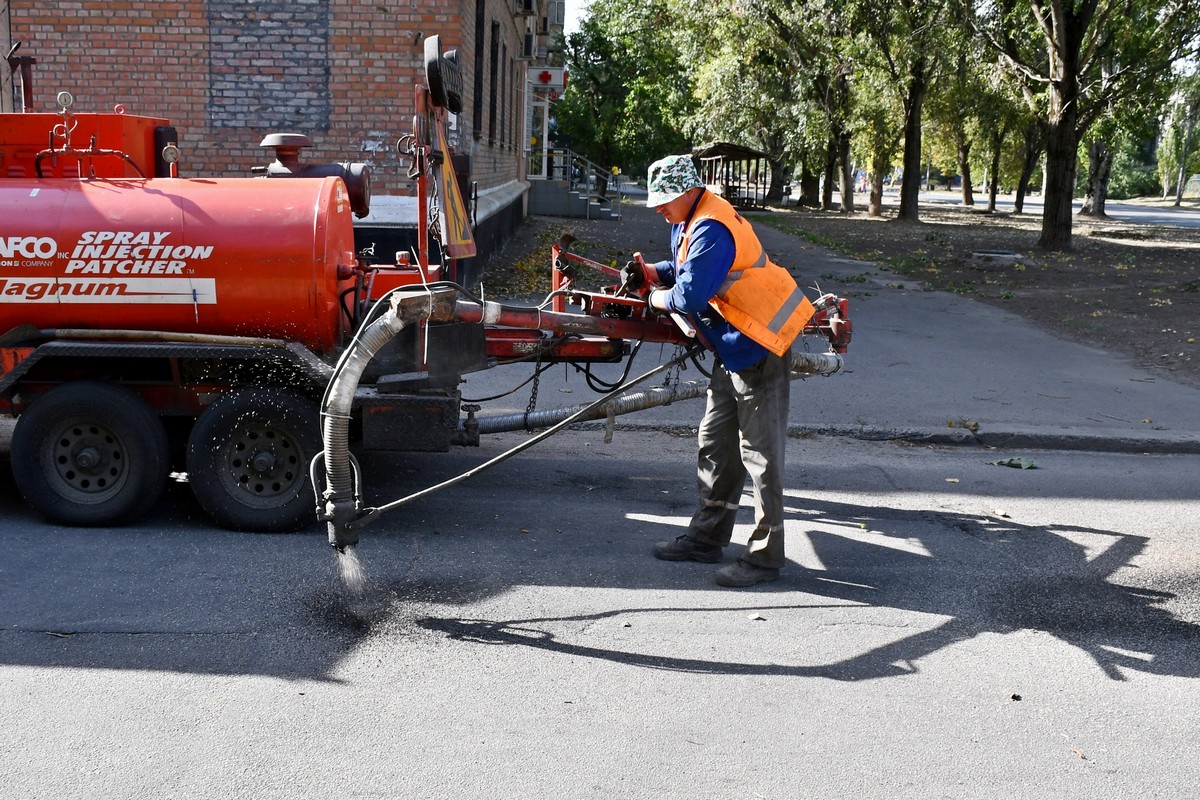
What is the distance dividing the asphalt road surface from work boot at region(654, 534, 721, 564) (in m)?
0.14

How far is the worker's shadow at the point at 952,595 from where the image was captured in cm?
448

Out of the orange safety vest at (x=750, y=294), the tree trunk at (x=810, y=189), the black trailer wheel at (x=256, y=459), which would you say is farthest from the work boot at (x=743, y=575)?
the tree trunk at (x=810, y=189)

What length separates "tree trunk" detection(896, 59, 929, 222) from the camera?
32406mm

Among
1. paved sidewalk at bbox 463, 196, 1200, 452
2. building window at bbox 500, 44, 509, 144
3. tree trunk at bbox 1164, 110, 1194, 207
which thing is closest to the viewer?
paved sidewalk at bbox 463, 196, 1200, 452

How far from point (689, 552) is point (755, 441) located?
2.34ft

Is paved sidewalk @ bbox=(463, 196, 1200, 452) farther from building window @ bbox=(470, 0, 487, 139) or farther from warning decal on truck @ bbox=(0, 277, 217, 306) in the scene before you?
building window @ bbox=(470, 0, 487, 139)

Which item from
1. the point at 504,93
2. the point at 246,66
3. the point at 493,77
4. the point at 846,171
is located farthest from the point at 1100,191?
the point at 246,66

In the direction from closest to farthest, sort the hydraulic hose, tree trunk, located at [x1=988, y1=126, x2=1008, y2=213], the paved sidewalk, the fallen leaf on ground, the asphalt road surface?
1. the asphalt road surface
2. the hydraulic hose
3. the fallen leaf on ground
4. the paved sidewalk
5. tree trunk, located at [x1=988, y1=126, x2=1008, y2=213]

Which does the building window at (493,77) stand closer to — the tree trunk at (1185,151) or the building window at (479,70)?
the building window at (479,70)

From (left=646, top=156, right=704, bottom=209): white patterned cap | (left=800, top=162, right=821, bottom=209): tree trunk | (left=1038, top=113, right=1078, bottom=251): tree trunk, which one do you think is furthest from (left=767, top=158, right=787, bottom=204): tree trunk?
(left=646, top=156, right=704, bottom=209): white patterned cap

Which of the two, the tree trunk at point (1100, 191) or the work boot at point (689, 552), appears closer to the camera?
the work boot at point (689, 552)

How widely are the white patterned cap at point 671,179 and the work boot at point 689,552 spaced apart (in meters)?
1.65

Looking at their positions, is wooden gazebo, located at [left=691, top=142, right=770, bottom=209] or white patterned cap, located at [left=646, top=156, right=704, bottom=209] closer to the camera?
white patterned cap, located at [left=646, top=156, right=704, bottom=209]

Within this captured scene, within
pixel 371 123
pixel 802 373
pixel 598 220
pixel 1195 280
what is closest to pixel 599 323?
pixel 802 373
